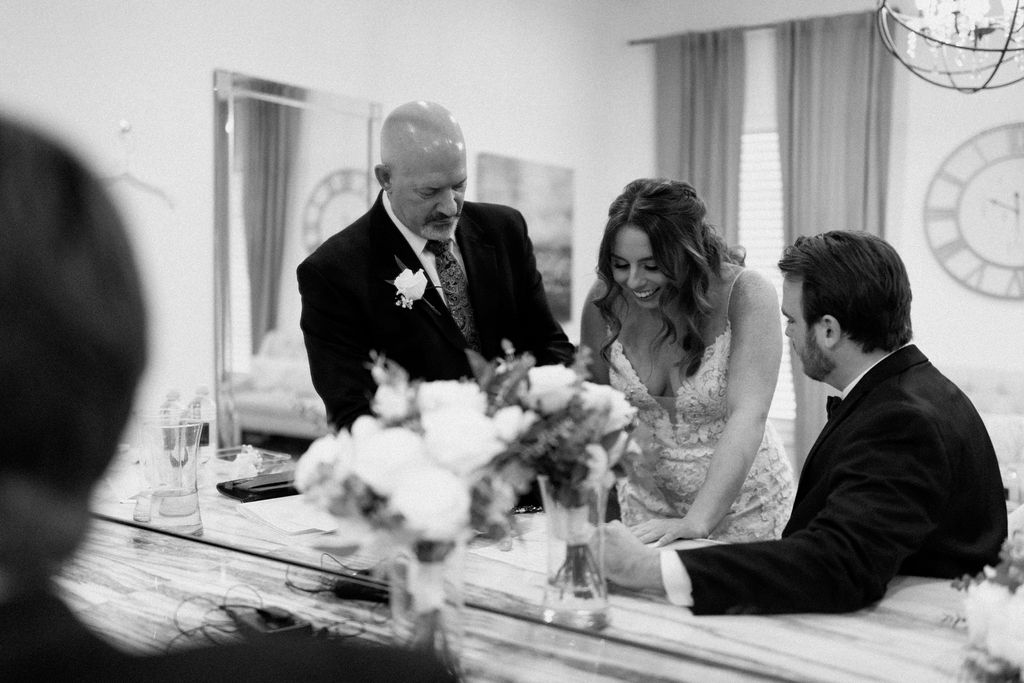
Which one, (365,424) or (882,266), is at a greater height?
(882,266)

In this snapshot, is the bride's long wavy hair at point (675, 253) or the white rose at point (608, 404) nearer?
the white rose at point (608, 404)

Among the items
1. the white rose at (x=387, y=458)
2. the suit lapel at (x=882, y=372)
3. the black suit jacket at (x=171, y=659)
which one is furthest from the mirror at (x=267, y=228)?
the black suit jacket at (x=171, y=659)

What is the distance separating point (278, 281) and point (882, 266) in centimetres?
333

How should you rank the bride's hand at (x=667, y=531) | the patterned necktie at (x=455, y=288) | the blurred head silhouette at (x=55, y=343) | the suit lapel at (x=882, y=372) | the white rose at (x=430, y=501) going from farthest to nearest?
1. the patterned necktie at (x=455, y=288)
2. the bride's hand at (x=667, y=531)
3. the suit lapel at (x=882, y=372)
4. the white rose at (x=430, y=501)
5. the blurred head silhouette at (x=55, y=343)

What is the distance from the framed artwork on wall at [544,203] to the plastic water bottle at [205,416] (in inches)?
93.5

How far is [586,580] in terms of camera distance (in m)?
1.64

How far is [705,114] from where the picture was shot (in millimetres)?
7094

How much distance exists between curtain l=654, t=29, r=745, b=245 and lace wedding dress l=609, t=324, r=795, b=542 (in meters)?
4.32

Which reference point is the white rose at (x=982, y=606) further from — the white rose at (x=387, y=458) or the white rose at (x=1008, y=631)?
the white rose at (x=387, y=458)

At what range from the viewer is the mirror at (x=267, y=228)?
460cm

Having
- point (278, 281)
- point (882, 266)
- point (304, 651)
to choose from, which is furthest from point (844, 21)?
point (304, 651)

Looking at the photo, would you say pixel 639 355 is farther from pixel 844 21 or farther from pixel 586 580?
pixel 844 21

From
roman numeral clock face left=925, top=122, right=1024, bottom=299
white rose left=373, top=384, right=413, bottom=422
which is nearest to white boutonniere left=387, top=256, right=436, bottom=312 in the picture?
white rose left=373, top=384, right=413, bottom=422

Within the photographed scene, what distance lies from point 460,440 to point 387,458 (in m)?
0.09
